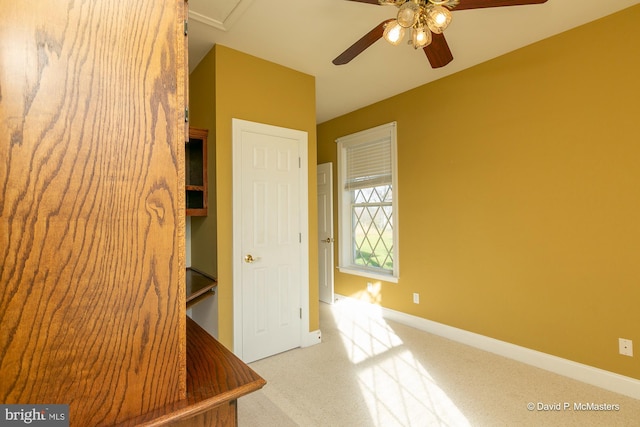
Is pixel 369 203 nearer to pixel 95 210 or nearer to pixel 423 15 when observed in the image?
pixel 423 15

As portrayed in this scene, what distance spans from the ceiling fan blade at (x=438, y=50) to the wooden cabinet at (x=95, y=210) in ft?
5.46

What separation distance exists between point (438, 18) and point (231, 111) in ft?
5.64

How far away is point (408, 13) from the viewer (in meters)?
1.54

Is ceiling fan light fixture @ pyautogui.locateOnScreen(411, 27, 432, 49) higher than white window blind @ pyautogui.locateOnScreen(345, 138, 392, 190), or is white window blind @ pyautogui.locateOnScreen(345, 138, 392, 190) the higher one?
ceiling fan light fixture @ pyautogui.locateOnScreen(411, 27, 432, 49)

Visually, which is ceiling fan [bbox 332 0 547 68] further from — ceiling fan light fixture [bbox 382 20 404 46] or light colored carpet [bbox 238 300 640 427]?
light colored carpet [bbox 238 300 640 427]

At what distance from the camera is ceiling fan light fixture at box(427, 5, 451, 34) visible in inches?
60.4

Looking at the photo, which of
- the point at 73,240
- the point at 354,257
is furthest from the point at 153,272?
the point at 354,257

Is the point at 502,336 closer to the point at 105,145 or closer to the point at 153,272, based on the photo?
the point at 153,272

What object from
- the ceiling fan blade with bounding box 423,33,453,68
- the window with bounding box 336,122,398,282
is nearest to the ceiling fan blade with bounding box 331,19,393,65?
the ceiling fan blade with bounding box 423,33,453,68

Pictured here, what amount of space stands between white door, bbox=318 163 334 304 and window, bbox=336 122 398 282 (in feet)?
0.48

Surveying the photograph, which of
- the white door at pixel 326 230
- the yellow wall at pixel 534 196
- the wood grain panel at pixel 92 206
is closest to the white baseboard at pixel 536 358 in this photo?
the yellow wall at pixel 534 196

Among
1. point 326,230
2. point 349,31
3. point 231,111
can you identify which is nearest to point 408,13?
point 349,31

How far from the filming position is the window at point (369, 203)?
3762 mm

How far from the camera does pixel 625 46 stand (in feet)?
7.11
